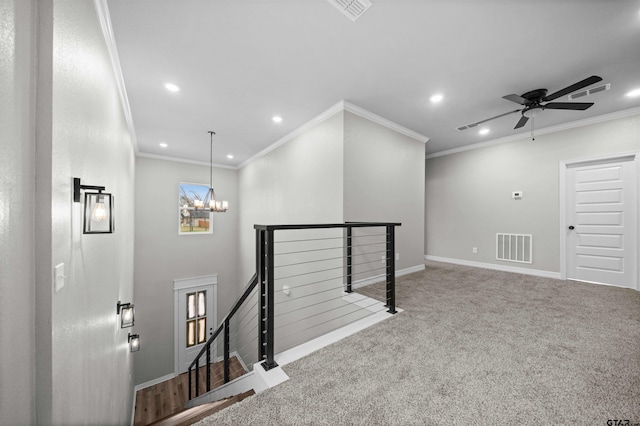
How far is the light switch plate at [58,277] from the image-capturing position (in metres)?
0.98

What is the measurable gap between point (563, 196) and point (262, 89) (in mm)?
5073

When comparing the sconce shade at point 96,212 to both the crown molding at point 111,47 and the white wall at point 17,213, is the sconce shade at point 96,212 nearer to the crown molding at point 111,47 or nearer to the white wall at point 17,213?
the white wall at point 17,213

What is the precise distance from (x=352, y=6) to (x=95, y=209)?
2209 mm

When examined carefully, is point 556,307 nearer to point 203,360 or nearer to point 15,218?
point 15,218

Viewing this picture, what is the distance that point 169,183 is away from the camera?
5992 mm

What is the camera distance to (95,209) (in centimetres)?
132

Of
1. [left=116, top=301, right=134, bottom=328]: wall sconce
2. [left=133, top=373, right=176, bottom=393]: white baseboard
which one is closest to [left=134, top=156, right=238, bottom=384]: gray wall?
[left=133, top=373, right=176, bottom=393]: white baseboard

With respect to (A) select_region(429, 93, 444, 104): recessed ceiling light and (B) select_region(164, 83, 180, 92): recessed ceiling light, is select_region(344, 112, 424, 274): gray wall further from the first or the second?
(B) select_region(164, 83, 180, 92): recessed ceiling light

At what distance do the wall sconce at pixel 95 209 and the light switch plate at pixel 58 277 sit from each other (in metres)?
0.32

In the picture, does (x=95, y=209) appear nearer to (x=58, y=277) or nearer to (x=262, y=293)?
(x=58, y=277)

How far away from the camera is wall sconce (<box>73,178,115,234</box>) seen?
4.17 ft

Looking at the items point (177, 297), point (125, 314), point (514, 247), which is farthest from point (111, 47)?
point (514, 247)

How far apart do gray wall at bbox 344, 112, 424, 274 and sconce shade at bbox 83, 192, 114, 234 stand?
2.47 m

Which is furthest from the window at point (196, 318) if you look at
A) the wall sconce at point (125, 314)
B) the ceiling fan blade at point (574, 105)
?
the ceiling fan blade at point (574, 105)
